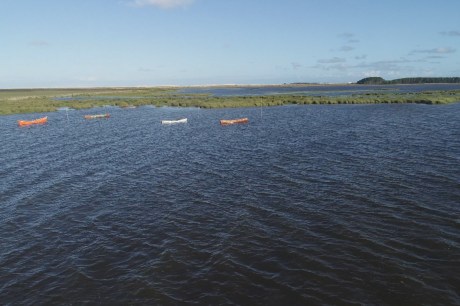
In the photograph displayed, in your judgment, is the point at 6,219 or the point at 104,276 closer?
the point at 104,276

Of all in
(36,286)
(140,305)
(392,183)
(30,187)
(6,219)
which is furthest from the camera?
(30,187)

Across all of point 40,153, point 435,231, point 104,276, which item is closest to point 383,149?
point 435,231

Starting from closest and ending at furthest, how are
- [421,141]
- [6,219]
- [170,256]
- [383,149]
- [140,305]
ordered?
[140,305], [170,256], [6,219], [383,149], [421,141]

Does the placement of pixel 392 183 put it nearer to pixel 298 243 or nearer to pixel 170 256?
pixel 298 243

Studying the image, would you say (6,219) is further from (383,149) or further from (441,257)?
(383,149)

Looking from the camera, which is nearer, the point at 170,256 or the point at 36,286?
the point at 36,286

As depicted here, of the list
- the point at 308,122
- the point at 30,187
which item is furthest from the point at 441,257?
the point at 308,122
